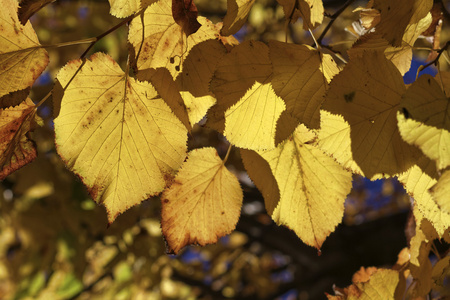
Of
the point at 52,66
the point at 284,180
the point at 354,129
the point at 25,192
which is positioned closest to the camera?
the point at 354,129

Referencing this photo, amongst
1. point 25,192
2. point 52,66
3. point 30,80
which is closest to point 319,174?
point 30,80

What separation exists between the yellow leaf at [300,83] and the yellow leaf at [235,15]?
0.20 feet

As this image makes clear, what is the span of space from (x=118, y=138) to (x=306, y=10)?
30 cm

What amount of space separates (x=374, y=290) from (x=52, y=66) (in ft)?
6.68

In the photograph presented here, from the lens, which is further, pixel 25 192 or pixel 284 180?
pixel 25 192

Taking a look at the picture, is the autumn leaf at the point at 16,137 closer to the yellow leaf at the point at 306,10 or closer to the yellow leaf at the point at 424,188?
the yellow leaf at the point at 306,10

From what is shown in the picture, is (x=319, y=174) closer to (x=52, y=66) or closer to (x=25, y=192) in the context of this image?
(x=25, y=192)

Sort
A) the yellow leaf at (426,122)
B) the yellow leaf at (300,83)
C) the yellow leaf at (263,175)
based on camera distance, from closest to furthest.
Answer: the yellow leaf at (426,122) < the yellow leaf at (300,83) < the yellow leaf at (263,175)

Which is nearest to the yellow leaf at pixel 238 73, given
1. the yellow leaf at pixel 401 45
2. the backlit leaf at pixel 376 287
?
the yellow leaf at pixel 401 45

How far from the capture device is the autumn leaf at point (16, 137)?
1.64ft

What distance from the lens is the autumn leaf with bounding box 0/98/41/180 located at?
50 centimetres

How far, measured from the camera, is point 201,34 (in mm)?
505

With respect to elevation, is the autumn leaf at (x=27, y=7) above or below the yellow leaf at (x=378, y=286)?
above

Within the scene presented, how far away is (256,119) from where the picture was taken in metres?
0.50
